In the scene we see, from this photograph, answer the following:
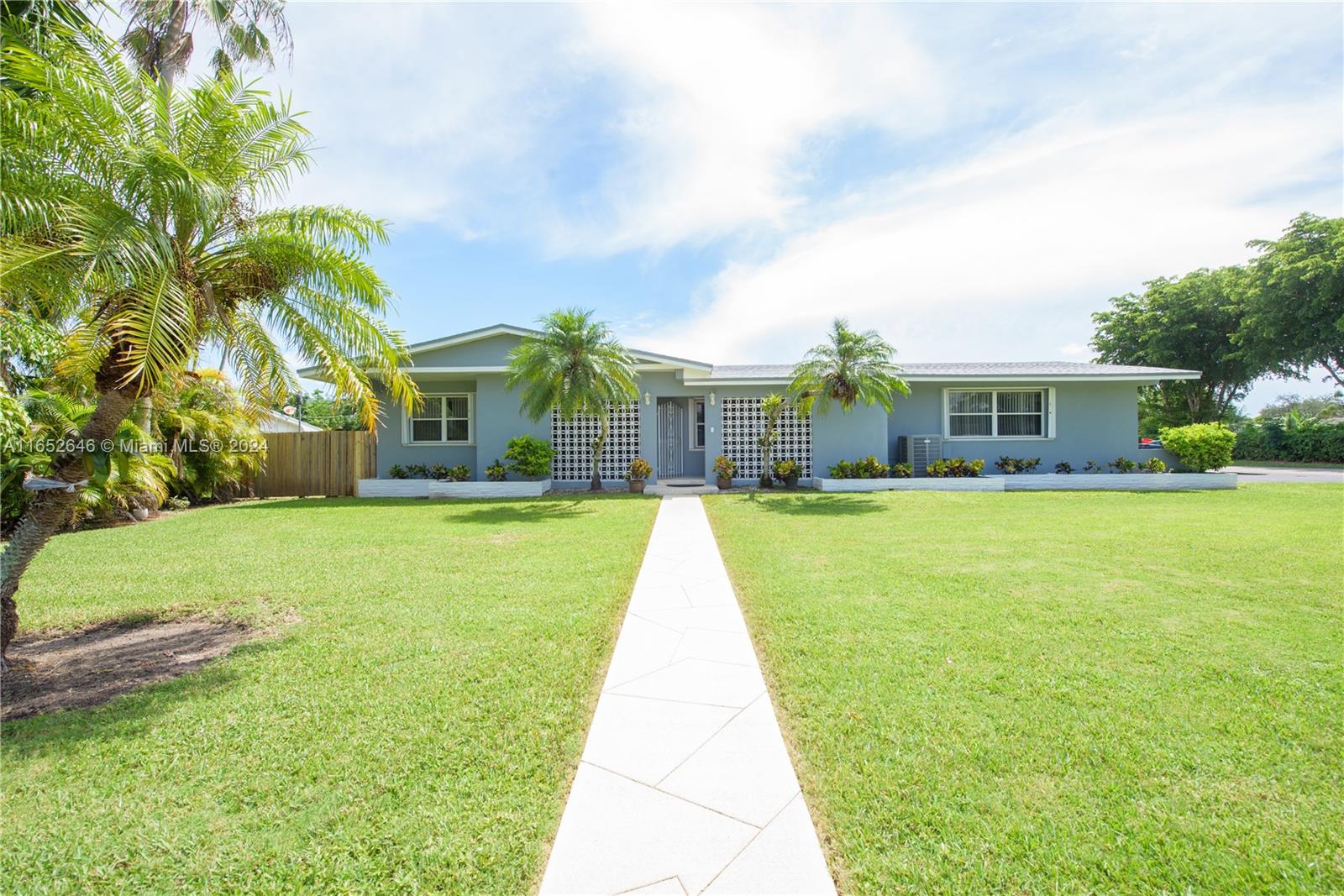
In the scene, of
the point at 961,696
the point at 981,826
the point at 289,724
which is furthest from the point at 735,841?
the point at 289,724

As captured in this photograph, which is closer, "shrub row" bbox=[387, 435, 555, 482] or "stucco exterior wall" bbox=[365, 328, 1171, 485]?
"shrub row" bbox=[387, 435, 555, 482]

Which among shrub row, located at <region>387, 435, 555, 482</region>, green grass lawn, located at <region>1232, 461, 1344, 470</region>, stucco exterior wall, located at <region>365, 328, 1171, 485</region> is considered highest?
stucco exterior wall, located at <region>365, 328, 1171, 485</region>

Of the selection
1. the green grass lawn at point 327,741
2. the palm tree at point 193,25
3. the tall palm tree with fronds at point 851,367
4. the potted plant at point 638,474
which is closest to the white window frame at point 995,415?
the tall palm tree with fronds at point 851,367

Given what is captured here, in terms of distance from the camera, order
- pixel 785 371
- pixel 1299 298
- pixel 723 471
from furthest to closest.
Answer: pixel 1299 298 → pixel 785 371 → pixel 723 471

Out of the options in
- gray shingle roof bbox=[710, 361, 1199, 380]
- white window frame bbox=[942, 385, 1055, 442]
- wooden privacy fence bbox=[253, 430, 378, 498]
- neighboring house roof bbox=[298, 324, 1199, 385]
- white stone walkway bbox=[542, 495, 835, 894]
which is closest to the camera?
white stone walkway bbox=[542, 495, 835, 894]

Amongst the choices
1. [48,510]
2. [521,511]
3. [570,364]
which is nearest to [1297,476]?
[570,364]

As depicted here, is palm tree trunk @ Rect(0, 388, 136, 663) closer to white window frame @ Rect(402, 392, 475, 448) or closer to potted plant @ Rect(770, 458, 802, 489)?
white window frame @ Rect(402, 392, 475, 448)

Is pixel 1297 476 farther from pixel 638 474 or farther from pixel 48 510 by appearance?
pixel 48 510

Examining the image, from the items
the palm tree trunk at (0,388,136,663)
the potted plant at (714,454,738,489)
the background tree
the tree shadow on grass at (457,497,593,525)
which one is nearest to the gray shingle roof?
the potted plant at (714,454,738,489)

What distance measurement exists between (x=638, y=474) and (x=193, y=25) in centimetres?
1491

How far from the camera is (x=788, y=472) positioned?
16.5m

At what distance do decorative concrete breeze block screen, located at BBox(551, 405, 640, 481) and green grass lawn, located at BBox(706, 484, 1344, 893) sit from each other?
422 inches

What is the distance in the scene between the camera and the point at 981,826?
2.40m

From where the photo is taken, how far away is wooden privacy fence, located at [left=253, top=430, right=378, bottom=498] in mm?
16391
